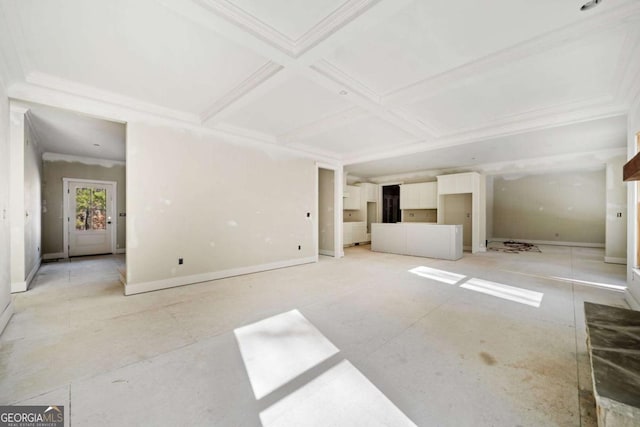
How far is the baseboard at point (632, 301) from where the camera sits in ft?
9.26

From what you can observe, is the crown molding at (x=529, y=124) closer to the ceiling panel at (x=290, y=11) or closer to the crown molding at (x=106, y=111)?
the crown molding at (x=106, y=111)

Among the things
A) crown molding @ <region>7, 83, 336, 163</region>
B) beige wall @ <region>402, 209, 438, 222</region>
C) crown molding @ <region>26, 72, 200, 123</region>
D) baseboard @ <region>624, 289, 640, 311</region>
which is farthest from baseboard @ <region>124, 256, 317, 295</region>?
beige wall @ <region>402, 209, 438, 222</region>

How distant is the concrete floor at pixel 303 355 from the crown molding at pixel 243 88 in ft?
8.39

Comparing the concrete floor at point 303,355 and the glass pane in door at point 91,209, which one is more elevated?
the glass pane in door at point 91,209

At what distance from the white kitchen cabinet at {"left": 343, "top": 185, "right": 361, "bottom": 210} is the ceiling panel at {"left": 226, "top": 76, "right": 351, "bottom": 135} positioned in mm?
4298

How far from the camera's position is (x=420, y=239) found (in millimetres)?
6516

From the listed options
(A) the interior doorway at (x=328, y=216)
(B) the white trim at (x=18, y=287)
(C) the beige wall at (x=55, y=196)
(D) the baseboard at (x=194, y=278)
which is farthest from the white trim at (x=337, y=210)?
(C) the beige wall at (x=55, y=196)

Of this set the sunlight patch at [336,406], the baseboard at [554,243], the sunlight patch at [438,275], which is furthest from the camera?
the baseboard at [554,243]

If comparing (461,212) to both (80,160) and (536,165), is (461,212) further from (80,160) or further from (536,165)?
(80,160)

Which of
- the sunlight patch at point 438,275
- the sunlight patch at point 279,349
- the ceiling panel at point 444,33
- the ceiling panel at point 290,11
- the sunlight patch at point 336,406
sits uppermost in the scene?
the ceiling panel at point 290,11

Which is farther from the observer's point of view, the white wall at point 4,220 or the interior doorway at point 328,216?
the interior doorway at point 328,216

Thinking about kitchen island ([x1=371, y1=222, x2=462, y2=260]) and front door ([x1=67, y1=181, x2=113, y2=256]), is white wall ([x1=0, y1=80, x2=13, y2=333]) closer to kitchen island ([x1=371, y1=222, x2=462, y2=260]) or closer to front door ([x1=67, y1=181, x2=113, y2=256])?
front door ([x1=67, y1=181, x2=113, y2=256])

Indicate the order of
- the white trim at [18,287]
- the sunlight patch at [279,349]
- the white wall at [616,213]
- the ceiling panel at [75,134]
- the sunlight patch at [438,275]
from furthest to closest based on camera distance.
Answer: the white wall at [616,213] < the sunlight patch at [438,275] < the ceiling panel at [75,134] < the white trim at [18,287] < the sunlight patch at [279,349]

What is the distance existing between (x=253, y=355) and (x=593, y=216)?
11.4 metres
